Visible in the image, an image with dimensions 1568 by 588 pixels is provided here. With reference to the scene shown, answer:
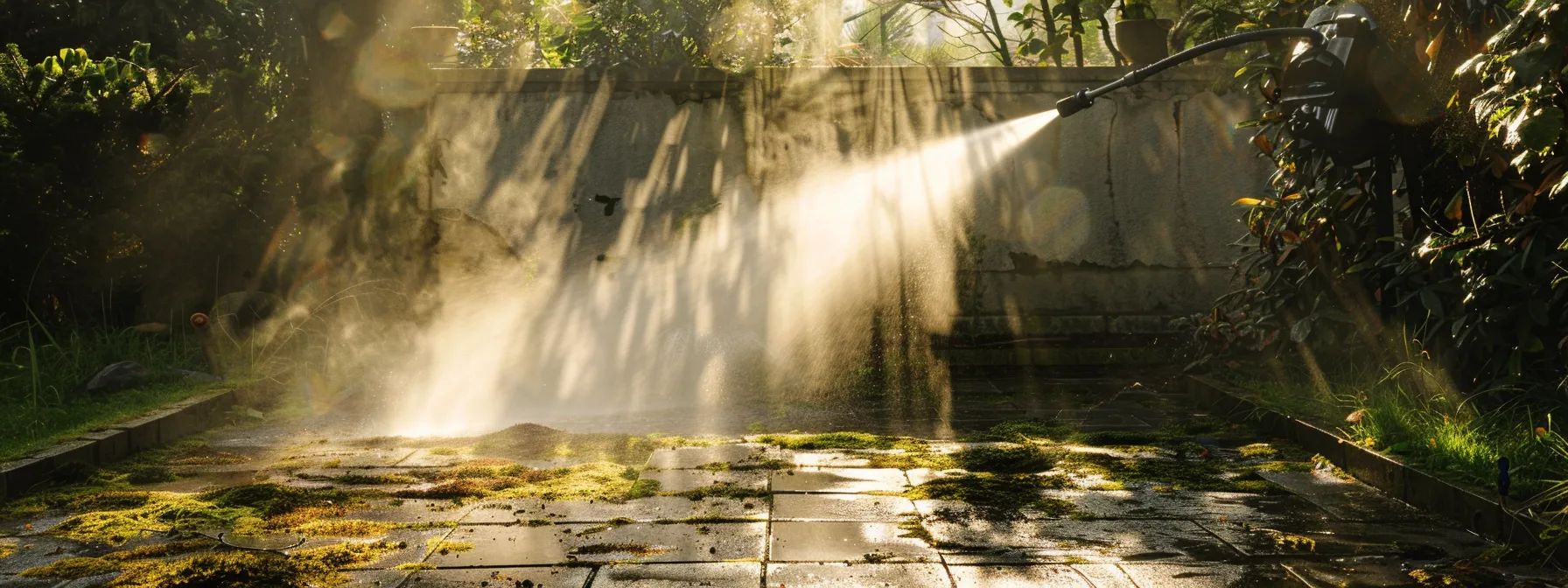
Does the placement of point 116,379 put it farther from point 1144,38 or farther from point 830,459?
point 1144,38

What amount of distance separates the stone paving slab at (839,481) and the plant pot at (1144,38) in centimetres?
694

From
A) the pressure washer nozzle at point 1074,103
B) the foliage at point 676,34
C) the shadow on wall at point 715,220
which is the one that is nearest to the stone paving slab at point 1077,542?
the pressure washer nozzle at point 1074,103

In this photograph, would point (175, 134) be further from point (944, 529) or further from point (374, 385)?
point (944, 529)

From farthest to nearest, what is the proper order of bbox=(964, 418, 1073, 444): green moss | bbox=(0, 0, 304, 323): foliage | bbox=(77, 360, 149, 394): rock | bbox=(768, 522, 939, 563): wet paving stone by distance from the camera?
bbox=(0, 0, 304, 323): foliage < bbox=(77, 360, 149, 394): rock < bbox=(964, 418, 1073, 444): green moss < bbox=(768, 522, 939, 563): wet paving stone

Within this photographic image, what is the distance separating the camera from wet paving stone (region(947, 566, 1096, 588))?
12.0 feet

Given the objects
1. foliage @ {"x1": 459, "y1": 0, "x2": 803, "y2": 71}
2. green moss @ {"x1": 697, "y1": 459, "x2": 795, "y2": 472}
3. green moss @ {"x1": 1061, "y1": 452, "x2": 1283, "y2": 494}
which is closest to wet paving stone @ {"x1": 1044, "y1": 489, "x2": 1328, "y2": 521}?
green moss @ {"x1": 1061, "y1": 452, "x2": 1283, "y2": 494}

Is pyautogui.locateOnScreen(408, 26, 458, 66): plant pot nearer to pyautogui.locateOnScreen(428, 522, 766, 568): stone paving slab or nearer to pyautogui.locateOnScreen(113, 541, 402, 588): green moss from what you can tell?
pyautogui.locateOnScreen(428, 522, 766, 568): stone paving slab

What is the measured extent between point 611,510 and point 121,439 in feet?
9.91

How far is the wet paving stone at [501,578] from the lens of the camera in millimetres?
3703

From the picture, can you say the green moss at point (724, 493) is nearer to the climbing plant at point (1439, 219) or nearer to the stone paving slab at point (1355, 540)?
the stone paving slab at point (1355, 540)

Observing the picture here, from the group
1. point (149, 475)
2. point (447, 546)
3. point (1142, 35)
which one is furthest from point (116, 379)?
point (1142, 35)

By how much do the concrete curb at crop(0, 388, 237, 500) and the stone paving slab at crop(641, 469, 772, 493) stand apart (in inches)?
103

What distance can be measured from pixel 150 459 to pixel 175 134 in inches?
186

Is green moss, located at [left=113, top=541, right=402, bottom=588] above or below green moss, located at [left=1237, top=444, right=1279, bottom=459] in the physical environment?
above
